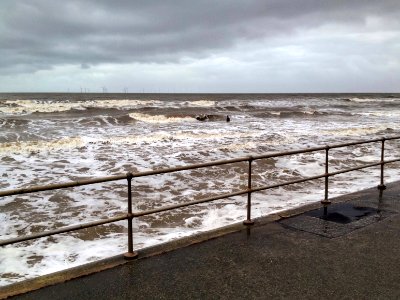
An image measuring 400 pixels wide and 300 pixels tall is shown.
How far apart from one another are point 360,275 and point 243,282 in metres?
1.17

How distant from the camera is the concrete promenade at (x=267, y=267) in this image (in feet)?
10.7

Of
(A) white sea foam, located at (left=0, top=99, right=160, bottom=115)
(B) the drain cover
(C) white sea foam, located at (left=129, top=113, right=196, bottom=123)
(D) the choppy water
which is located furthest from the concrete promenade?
(A) white sea foam, located at (left=0, top=99, right=160, bottom=115)

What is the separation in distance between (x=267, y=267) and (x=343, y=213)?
2488 millimetres

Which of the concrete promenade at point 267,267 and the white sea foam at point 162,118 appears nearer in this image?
the concrete promenade at point 267,267

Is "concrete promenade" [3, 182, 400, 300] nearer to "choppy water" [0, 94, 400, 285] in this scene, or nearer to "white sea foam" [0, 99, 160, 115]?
"choppy water" [0, 94, 400, 285]

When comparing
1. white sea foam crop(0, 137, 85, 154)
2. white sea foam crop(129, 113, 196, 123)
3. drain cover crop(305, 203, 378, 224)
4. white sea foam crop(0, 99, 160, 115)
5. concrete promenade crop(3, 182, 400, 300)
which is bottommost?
white sea foam crop(0, 137, 85, 154)

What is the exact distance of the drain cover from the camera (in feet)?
17.7

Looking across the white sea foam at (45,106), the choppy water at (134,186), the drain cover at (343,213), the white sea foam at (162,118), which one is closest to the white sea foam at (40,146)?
the choppy water at (134,186)

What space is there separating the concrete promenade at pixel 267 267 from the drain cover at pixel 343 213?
163mm

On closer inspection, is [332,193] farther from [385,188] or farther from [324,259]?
[324,259]

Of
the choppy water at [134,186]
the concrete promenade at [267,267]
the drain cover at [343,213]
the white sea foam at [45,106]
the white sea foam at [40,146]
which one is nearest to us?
the concrete promenade at [267,267]

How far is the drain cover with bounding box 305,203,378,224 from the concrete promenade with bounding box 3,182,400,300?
163 mm

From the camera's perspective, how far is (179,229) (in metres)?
6.83

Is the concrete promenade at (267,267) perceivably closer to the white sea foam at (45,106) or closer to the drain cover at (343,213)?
the drain cover at (343,213)
